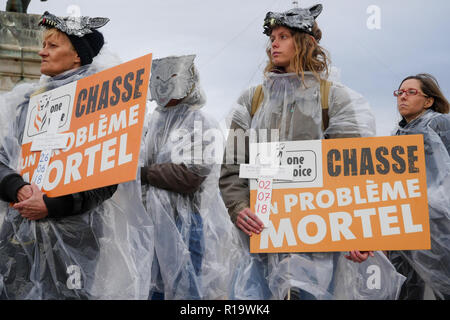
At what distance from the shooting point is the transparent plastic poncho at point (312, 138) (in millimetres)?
3076

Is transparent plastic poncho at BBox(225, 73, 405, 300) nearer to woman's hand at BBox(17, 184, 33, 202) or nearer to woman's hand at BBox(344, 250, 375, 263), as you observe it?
woman's hand at BBox(344, 250, 375, 263)

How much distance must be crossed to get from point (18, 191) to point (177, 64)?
1.83m

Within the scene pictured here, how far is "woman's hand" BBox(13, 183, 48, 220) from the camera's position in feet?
10.1

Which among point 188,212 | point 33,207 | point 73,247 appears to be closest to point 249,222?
point 73,247

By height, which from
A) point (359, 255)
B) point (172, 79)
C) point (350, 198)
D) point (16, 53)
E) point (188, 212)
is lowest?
point (359, 255)

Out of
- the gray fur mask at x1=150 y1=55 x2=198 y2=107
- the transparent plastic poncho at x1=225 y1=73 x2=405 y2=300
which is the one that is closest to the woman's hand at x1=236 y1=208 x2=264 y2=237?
the transparent plastic poncho at x1=225 y1=73 x2=405 y2=300

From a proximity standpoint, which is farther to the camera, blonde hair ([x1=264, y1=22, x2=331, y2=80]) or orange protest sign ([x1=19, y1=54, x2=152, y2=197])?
blonde hair ([x1=264, y1=22, x2=331, y2=80])

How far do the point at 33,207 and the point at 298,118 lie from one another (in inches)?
51.7

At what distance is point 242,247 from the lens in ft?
10.7

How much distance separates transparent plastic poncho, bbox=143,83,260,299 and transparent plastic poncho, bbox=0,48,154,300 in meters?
0.84

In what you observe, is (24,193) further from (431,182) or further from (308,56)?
(431,182)

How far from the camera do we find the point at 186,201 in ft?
14.6

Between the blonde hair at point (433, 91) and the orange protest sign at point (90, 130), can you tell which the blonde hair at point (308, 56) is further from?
the blonde hair at point (433, 91)
